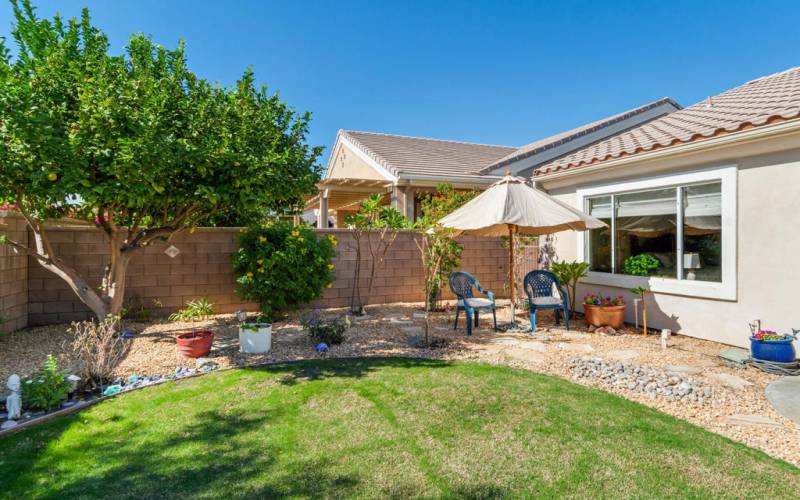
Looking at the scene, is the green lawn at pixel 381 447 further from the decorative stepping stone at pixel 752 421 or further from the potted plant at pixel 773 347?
the potted plant at pixel 773 347

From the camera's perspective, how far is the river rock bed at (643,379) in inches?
183

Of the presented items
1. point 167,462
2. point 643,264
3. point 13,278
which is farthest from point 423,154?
point 167,462

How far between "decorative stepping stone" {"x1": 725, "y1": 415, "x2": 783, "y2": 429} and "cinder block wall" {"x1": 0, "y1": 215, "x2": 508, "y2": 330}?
24.5 feet

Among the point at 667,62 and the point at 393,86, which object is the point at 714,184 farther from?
the point at 393,86

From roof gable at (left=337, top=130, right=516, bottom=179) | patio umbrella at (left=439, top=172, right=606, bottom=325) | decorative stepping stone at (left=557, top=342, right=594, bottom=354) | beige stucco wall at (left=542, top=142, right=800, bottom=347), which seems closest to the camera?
beige stucco wall at (left=542, top=142, right=800, bottom=347)

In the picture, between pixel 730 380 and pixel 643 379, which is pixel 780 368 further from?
pixel 643 379

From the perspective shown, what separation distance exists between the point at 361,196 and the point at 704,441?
14.9 m

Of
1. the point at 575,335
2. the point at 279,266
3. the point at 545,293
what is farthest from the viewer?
the point at 545,293

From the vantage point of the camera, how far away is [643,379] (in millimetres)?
5086

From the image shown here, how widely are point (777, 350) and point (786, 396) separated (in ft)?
3.75

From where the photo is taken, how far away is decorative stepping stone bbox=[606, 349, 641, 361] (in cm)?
596

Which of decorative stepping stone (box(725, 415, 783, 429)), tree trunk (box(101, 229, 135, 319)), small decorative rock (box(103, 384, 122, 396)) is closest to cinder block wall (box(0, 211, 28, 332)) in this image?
tree trunk (box(101, 229, 135, 319))

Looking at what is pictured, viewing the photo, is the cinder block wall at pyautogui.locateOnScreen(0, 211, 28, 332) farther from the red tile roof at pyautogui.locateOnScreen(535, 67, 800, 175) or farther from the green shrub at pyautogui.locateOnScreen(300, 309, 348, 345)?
the red tile roof at pyautogui.locateOnScreen(535, 67, 800, 175)

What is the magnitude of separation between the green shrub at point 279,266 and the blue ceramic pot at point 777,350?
727 cm
